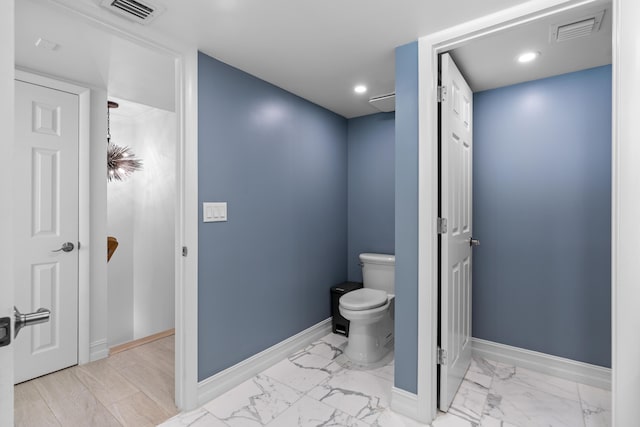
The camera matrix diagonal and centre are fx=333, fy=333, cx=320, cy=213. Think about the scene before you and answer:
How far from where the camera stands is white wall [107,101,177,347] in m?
3.44

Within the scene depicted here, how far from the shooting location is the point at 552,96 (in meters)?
2.39

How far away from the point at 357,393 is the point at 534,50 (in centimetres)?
238

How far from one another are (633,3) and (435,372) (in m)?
1.90

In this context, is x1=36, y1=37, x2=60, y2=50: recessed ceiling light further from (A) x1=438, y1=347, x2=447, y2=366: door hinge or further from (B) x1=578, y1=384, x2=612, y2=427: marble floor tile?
(B) x1=578, y1=384, x2=612, y2=427: marble floor tile

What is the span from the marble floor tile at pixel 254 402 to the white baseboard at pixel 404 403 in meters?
0.59

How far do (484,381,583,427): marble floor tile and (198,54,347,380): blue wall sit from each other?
1513 mm

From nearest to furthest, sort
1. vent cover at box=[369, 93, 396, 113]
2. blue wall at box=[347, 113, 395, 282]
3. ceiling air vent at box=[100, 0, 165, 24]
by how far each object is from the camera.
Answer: ceiling air vent at box=[100, 0, 165, 24] < vent cover at box=[369, 93, 396, 113] < blue wall at box=[347, 113, 395, 282]

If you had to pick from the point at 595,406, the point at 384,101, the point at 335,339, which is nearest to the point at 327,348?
the point at 335,339

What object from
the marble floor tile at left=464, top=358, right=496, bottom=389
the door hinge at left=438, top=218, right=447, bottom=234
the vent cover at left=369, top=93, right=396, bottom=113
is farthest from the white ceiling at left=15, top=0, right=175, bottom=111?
the marble floor tile at left=464, top=358, right=496, bottom=389

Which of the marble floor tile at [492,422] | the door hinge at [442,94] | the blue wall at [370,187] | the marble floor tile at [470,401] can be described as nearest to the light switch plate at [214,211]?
the door hinge at [442,94]

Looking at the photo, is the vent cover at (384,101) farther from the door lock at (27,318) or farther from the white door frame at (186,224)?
the door lock at (27,318)

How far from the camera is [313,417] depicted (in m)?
1.91

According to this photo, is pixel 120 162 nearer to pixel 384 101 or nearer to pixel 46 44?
pixel 46 44

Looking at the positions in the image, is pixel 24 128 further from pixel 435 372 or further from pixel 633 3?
pixel 633 3
